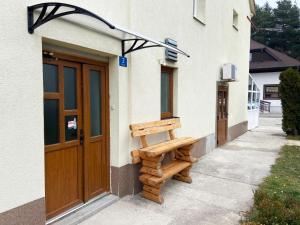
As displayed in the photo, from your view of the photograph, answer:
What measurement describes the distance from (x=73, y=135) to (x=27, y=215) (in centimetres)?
120

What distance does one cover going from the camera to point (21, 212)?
284cm

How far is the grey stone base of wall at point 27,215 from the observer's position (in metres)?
2.70

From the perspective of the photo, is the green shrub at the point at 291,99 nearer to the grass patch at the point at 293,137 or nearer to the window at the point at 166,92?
the grass patch at the point at 293,137

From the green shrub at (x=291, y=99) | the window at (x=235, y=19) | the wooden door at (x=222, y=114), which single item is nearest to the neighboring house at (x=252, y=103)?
the green shrub at (x=291, y=99)

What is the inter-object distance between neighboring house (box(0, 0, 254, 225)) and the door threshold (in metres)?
0.07

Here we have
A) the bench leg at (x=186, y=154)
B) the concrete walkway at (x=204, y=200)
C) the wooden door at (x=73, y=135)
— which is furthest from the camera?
the bench leg at (x=186, y=154)

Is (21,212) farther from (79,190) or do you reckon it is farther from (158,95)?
(158,95)

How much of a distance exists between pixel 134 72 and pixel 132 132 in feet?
3.25

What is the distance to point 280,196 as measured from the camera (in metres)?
4.38

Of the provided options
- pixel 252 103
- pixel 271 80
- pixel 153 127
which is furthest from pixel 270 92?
pixel 153 127

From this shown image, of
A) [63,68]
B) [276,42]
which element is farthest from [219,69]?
[276,42]

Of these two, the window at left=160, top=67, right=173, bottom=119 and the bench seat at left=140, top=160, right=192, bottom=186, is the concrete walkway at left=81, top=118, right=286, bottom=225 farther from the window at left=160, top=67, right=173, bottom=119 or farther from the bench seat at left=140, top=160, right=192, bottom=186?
the window at left=160, top=67, right=173, bottom=119

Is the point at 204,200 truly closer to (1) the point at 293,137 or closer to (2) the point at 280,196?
(2) the point at 280,196

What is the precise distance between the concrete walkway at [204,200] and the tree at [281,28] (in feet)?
135
